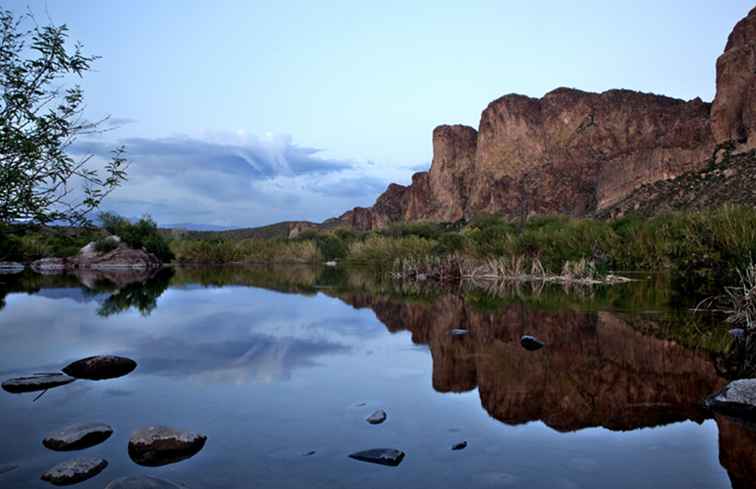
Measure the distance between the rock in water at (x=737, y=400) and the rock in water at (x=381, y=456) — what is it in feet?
13.6

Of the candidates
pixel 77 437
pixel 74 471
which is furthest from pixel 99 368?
pixel 74 471

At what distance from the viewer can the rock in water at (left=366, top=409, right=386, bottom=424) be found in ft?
23.0

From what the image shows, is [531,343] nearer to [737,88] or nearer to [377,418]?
[377,418]

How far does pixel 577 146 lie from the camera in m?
117

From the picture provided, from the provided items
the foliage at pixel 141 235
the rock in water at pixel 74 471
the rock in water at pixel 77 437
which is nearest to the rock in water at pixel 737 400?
the rock in water at pixel 74 471

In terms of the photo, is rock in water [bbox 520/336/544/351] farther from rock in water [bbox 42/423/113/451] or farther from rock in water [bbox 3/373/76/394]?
rock in water [bbox 3/373/76/394]

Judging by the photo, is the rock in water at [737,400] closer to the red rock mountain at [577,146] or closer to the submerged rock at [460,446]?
the submerged rock at [460,446]

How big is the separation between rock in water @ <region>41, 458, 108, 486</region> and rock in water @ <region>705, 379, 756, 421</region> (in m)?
6.99

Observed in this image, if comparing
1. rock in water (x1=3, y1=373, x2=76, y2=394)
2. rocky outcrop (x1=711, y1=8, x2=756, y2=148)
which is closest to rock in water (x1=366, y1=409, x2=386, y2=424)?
rock in water (x1=3, y1=373, x2=76, y2=394)

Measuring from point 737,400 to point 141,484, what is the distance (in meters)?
6.67

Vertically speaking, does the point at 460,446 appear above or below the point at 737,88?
below

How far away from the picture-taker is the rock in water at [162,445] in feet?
18.4

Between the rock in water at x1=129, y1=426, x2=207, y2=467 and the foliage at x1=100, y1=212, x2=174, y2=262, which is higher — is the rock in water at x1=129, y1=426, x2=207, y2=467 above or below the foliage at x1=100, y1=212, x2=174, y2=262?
below

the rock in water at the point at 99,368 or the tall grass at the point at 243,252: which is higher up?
the tall grass at the point at 243,252
